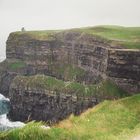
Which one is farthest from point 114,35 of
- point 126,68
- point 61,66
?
point 126,68

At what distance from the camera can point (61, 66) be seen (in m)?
143

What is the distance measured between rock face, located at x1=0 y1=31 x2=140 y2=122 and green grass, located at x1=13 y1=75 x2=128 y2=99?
1.17 m

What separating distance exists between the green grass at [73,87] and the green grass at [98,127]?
4477 centimetres

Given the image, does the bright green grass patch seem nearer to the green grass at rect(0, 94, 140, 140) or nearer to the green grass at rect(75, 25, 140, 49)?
the green grass at rect(75, 25, 140, 49)

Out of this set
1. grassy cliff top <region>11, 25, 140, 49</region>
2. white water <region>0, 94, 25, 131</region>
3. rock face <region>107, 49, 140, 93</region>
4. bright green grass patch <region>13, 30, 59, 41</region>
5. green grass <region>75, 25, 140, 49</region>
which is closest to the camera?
rock face <region>107, 49, 140, 93</region>

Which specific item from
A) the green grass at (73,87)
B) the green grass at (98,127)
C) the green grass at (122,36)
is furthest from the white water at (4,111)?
the green grass at (98,127)

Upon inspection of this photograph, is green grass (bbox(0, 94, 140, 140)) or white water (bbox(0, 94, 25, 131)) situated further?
white water (bbox(0, 94, 25, 131))

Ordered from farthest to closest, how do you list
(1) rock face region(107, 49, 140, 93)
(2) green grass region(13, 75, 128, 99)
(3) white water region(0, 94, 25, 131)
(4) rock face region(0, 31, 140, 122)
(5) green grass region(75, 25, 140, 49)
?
(3) white water region(0, 94, 25, 131) < (5) green grass region(75, 25, 140, 49) < (2) green grass region(13, 75, 128, 99) < (4) rock face region(0, 31, 140, 122) < (1) rock face region(107, 49, 140, 93)

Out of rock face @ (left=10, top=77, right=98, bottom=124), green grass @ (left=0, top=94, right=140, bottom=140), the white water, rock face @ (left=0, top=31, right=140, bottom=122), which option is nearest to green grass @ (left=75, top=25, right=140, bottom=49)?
rock face @ (left=0, top=31, right=140, bottom=122)

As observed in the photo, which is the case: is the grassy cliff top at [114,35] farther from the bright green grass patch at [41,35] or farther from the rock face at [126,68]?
the rock face at [126,68]

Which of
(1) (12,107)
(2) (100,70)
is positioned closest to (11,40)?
(1) (12,107)

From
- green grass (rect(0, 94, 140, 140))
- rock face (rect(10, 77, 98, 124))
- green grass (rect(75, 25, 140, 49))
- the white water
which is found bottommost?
the white water

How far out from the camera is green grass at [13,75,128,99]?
99.9 m

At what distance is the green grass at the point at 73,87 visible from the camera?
9989 centimetres
